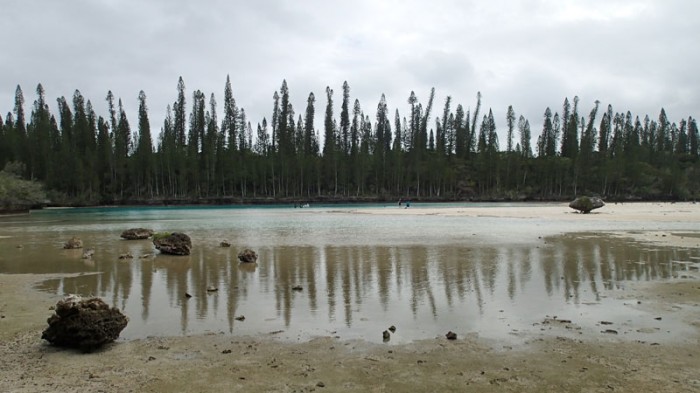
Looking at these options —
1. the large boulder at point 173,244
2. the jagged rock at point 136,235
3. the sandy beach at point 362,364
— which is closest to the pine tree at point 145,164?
the jagged rock at point 136,235

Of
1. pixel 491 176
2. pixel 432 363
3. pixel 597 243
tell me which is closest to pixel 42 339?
pixel 432 363

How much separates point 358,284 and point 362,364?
5586mm

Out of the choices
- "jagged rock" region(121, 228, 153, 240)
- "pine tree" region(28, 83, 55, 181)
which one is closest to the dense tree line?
"pine tree" region(28, 83, 55, 181)

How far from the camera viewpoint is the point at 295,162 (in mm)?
100188

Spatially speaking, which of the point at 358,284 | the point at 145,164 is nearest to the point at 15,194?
the point at 145,164

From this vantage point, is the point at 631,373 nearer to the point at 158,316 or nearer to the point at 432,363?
the point at 432,363

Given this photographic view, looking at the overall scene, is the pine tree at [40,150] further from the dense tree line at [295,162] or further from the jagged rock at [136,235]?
the jagged rock at [136,235]

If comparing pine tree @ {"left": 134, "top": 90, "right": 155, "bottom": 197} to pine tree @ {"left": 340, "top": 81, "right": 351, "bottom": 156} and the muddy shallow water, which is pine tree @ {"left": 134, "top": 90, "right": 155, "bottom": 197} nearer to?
pine tree @ {"left": 340, "top": 81, "right": 351, "bottom": 156}

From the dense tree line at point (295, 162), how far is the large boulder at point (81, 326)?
87.0 meters

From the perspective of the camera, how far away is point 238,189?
10200 centimetres

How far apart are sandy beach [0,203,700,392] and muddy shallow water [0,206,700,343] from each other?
0.42m

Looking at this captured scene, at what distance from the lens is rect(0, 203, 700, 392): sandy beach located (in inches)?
206

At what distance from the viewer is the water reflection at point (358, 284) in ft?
26.6

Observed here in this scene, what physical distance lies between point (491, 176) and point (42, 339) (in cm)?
10567
